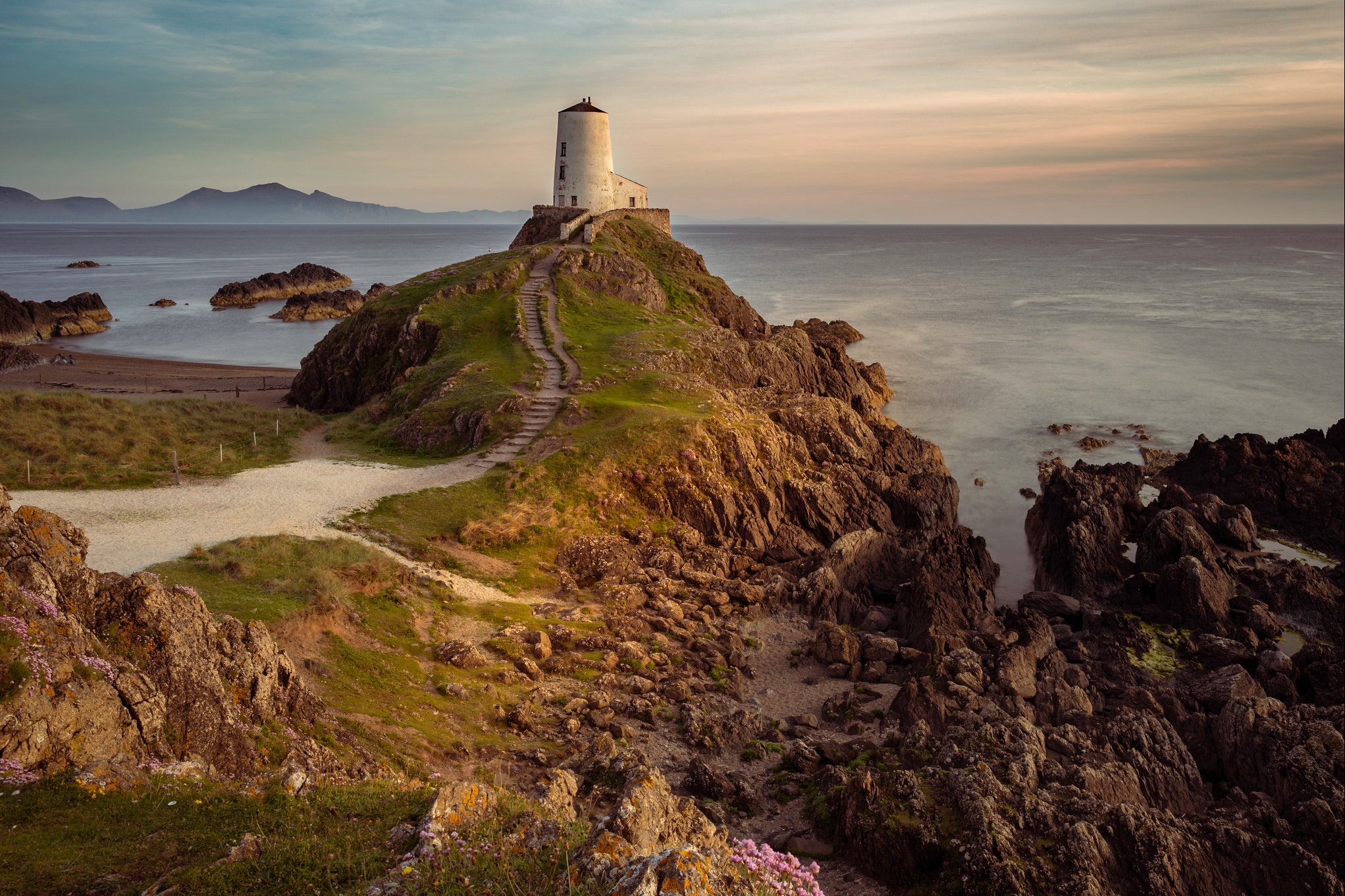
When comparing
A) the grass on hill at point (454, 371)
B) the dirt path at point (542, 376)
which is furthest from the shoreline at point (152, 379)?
the dirt path at point (542, 376)

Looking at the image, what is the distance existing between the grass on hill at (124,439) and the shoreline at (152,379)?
1464 cm

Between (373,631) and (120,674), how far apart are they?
914 centimetres

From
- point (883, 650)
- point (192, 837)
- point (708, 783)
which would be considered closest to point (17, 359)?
point (883, 650)

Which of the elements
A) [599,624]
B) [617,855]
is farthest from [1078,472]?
[617,855]

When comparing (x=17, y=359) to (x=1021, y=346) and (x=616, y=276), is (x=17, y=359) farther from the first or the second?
(x=1021, y=346)

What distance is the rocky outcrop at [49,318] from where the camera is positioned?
89.8 meters

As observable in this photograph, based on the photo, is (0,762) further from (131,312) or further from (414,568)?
→ (131,312)

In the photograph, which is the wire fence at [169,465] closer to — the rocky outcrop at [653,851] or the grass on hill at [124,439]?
the grass on hill at [124,439]

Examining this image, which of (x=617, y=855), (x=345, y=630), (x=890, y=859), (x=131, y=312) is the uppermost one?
(x=131, y=312)

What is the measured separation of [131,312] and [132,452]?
99.4 meters

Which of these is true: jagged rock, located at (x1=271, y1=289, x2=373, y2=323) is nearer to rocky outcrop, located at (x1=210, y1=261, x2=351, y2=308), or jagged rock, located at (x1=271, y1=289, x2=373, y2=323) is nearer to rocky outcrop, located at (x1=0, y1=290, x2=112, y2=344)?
rocky outcrop, located at (x1=210, y1=261, x2=351, y2=308)

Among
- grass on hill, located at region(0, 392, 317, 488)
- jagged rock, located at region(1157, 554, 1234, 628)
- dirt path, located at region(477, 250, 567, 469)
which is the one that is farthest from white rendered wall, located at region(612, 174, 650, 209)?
jagged rock, located at region(1157, 554, 1234, 628)

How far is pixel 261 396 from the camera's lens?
61.7 meters

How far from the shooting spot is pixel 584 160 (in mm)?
74438
